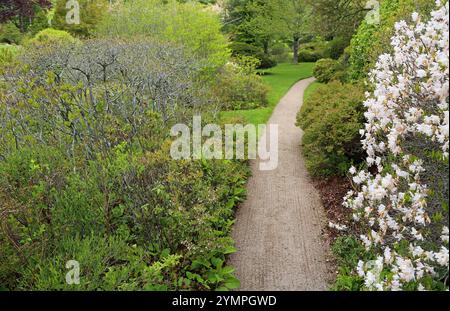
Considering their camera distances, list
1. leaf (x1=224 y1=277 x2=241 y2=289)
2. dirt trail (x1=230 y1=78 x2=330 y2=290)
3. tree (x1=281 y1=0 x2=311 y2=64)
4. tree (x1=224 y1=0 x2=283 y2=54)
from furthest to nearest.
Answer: tree (x1=281 y1=0 x2=311 y2=64), tree (x1=224 y1=0 x2=283 y2=54), dirt trail (x1=230 y1=78 x2=330 y2=290), leaf (x1=224 y1=277 x2=241 y2=289)

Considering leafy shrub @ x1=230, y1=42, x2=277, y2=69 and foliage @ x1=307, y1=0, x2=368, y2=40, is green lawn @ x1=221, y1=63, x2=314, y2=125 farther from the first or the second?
foliage @ x1=307, y1=0, x2=368, y2=40

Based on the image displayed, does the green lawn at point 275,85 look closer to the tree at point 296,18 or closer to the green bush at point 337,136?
the green bush at point 337,136

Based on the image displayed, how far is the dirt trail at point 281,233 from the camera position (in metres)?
5.38

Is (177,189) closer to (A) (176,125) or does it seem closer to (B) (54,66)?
(A) (176,125)

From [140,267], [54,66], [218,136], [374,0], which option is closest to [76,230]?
[140,267]

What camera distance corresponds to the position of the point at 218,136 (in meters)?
8.55

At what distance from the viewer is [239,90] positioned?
15883mm

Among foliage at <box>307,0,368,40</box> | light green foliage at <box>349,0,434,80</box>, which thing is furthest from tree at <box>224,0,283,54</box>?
light green foliage at <box>349,0,434,80</box>

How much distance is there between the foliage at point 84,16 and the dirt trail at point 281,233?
18.6 metres

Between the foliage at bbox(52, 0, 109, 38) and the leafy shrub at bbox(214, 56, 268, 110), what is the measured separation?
11.5 m

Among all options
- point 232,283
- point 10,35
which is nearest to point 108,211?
point 232,283

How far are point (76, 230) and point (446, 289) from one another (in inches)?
171

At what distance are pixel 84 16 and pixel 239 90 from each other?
13600 mm

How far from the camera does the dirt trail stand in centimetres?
538
